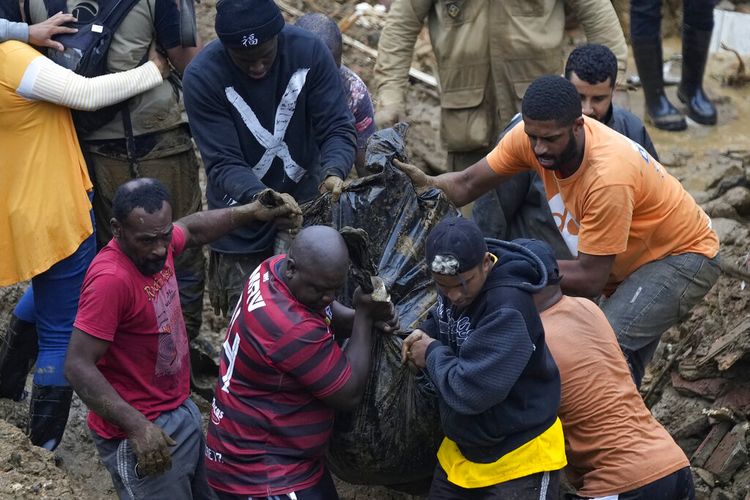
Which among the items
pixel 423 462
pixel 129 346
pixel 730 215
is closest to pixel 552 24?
pixel 730 215

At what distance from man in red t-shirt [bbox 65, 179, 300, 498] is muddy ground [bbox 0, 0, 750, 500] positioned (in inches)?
25.1

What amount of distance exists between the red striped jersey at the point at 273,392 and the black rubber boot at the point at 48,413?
1.21 m

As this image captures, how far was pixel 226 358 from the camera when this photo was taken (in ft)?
12.0

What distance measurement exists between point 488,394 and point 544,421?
0.28m

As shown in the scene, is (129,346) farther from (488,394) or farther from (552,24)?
(552,24)

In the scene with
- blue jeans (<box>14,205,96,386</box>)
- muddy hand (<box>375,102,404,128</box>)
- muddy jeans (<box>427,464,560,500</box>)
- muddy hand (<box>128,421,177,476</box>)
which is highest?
muddy hand (<box>128,421,177,476</box>)

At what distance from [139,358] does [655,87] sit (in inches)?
207

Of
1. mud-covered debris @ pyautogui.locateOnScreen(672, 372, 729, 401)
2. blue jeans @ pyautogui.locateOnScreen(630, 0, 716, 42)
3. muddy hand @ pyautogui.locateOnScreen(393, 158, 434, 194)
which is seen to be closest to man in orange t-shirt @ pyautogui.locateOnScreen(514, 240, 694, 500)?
muddy hand @ pyautogui.locateOnScreen(393, 158, 434, 194)

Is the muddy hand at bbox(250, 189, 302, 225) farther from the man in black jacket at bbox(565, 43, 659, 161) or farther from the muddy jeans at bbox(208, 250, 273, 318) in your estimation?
the man in black jacket at bbox(565, 43, 659, 161)

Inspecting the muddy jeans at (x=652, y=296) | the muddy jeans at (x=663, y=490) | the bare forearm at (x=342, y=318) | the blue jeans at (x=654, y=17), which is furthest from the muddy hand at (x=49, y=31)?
the blue jeans at (x=654, y=17)

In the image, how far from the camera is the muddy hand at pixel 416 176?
4.36 m

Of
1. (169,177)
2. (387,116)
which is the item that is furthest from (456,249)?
(387,116)

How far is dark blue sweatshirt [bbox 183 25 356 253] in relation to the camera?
14.7ft

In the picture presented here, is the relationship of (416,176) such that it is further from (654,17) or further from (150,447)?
(654,17)
